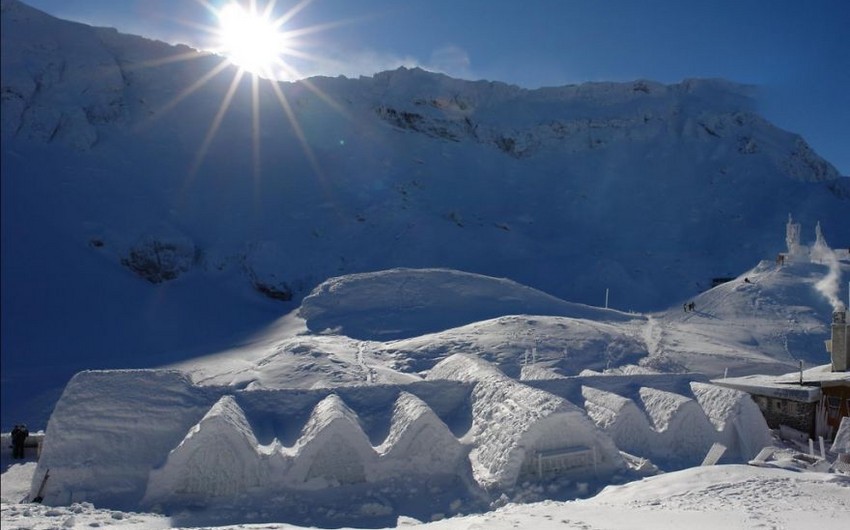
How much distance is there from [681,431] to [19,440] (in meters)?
13.7

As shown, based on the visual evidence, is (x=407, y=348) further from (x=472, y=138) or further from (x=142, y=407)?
(x=472, y=138)

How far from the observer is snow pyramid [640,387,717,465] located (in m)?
12.5

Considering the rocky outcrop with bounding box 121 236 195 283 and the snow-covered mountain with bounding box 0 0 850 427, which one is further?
the rocky outcrop with bounding box 121 236 195 283

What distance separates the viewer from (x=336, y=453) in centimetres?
1031

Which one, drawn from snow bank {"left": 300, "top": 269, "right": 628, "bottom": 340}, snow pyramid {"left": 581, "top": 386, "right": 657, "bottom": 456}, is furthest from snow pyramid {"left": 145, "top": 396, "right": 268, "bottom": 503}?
snow bank {"left": 300, "top": 269, "right": 628, "bottom": 340}

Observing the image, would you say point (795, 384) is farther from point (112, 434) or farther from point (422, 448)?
point (112, 434)

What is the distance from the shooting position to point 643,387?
46.9ft

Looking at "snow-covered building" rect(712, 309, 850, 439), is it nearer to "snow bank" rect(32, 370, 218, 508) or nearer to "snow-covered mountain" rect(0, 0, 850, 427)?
"snow-covered mountain" rect(0, 0, 850, 427)

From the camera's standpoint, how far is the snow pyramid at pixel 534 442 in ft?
33.6

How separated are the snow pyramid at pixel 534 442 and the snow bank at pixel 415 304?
11727 mm

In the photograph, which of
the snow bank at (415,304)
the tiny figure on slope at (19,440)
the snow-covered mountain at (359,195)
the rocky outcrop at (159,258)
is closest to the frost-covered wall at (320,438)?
the tiny figure on slope at (19,440)

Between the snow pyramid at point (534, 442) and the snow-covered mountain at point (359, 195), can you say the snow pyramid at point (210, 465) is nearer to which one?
the snow pyramid at point (534, 442)

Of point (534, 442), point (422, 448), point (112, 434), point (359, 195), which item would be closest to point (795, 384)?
point (534, 442)

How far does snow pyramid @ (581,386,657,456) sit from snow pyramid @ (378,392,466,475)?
348cm
